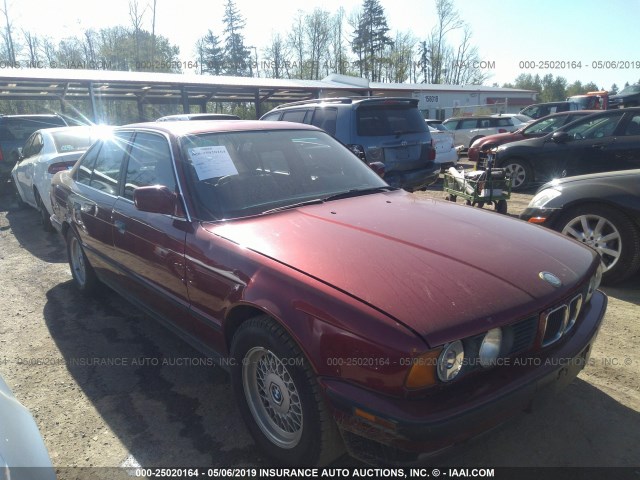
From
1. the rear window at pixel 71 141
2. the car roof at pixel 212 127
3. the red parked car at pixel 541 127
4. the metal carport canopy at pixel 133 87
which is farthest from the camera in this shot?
the metal carport canopy at pixel 133 87

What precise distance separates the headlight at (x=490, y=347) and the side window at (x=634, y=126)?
23.7 ft

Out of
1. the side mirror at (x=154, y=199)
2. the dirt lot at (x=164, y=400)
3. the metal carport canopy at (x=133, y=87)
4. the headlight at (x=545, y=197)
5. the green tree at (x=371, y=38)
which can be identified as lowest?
the dirt lot at (x=164, y=400)

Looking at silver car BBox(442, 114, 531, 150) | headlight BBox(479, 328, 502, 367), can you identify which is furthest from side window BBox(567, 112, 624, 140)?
silver car BBox(442, 114, 531, 150)

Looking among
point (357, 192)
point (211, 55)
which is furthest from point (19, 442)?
point (211, 55)

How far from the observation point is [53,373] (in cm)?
326

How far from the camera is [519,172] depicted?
9047 mm

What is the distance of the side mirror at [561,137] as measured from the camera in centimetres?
784

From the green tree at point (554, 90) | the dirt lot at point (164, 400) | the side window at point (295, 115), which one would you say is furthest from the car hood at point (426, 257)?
the green tree at point (554, 90)

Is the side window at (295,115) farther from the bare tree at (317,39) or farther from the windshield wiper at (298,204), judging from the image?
the bare tree at (317,39)

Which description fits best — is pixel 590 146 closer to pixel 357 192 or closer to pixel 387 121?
pixel 387 121

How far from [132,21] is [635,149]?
35.7 metres

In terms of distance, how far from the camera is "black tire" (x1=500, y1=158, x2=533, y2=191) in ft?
29.1

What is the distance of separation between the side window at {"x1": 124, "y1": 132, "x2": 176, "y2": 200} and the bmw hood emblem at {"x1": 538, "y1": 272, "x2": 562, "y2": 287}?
85.0 inches

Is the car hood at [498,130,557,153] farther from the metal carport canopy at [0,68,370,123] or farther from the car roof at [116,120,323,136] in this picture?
the metal carport canopy at [0,68,370,123]
